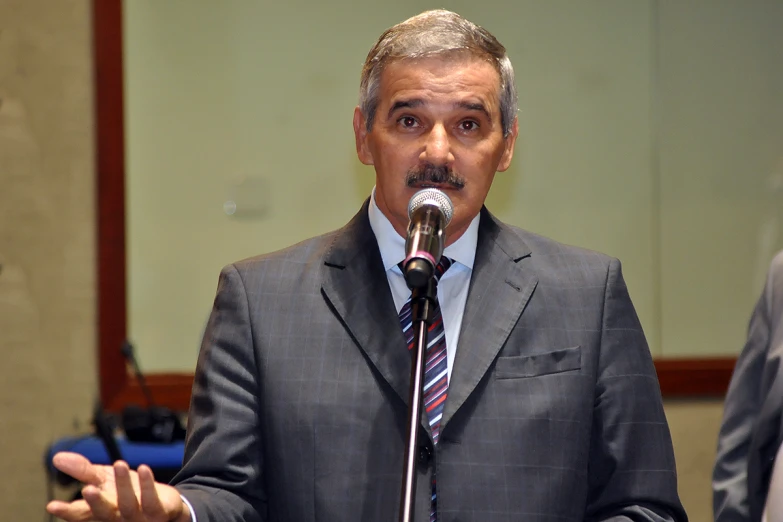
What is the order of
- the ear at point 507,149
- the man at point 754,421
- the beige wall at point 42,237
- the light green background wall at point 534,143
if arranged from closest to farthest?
the ear at point 507,149
the man at point 754,421
the beige wall at point 42,237
the light green background wall at point 534,143

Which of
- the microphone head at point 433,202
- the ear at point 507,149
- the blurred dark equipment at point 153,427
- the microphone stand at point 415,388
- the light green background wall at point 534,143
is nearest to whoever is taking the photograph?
the microphone stand at point 415,388

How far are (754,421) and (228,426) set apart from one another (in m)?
1.20

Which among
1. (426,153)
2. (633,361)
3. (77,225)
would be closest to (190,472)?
(426,153)

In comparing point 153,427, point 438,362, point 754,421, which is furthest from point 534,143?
point 438,362

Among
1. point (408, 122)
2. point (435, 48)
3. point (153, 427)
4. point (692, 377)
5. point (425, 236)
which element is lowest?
point (692, 377)

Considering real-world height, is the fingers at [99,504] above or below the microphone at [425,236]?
below

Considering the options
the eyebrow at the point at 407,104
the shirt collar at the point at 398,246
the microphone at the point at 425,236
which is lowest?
the shirt collar at the point at 398,246

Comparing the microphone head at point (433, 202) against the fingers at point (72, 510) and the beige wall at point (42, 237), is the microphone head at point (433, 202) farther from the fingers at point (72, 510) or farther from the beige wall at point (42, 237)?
the beige wall at point (42, 237)

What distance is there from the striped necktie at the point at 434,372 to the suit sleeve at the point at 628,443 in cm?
27

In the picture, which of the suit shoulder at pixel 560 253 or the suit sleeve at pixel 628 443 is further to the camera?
the suit shoulder at pixel 560 253

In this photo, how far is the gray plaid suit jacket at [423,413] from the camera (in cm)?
159

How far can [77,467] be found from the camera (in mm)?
1256

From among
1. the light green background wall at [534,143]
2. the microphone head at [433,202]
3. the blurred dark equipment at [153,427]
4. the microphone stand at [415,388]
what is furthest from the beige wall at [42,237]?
the microphone stand at [415,388]

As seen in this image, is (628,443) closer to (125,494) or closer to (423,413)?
(423,413)
